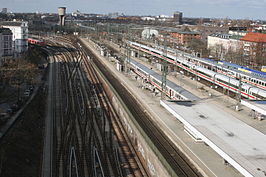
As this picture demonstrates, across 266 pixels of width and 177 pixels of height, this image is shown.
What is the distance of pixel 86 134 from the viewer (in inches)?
698

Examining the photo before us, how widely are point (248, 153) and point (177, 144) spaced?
11.1 feet

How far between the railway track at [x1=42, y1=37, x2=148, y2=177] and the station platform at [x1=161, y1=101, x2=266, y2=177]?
10.6 ft

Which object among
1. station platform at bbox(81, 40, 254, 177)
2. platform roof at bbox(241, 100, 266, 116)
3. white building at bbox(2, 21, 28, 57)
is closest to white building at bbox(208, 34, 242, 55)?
station platform at bbox(81, 40, 254, 177)

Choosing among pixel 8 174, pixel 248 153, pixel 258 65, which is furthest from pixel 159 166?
pixel 258 65

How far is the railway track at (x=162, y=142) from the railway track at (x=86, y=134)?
4.19 ft

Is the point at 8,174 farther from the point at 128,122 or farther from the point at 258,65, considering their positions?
the point at 258,65

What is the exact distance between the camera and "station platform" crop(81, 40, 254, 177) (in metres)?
11.9

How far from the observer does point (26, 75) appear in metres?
25.9

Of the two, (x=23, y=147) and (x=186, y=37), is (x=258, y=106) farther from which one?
(x=186, y=37)

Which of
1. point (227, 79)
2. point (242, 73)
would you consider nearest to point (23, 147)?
point (227, 79)

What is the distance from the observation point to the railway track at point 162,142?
1218 centimetres

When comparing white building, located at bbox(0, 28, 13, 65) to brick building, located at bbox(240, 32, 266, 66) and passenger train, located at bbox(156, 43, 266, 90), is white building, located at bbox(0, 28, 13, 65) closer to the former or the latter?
passenger train, located at bbox(156, 43, 266, 90)

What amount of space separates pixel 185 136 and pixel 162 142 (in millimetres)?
1206

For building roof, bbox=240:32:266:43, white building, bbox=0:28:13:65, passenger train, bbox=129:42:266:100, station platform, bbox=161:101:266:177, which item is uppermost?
building roof, bbox=240:32:266:43
